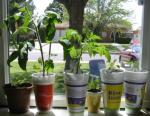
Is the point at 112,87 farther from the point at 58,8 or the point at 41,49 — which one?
the point at 58,8

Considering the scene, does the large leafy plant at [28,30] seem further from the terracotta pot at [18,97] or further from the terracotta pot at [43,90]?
the terracotta pot at [18,97]

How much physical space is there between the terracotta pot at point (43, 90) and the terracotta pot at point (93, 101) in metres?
0.24

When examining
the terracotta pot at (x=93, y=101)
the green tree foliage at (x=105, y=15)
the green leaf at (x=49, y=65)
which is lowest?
the terracotta pot at (x=93, y=101)

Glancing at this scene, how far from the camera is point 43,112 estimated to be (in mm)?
1700

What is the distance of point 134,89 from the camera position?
1.62 m

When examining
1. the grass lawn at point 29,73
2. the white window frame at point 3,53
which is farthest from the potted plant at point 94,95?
the white window frame at point 3,53

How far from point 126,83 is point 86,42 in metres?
0.35

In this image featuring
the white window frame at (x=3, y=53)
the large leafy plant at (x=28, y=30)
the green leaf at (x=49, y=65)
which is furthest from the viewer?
the white window frame at (x=3, y=53)

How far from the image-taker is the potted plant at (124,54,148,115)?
1.61 meters

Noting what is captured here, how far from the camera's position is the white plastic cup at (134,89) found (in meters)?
1.61

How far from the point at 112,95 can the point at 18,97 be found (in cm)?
56

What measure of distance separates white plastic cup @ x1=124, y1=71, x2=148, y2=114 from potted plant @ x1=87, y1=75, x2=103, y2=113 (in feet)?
0.56

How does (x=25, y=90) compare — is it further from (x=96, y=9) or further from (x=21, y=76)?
(x=96, y=9)

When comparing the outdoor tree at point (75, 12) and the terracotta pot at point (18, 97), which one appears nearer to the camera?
the terracotta pot at point (18, 97)
